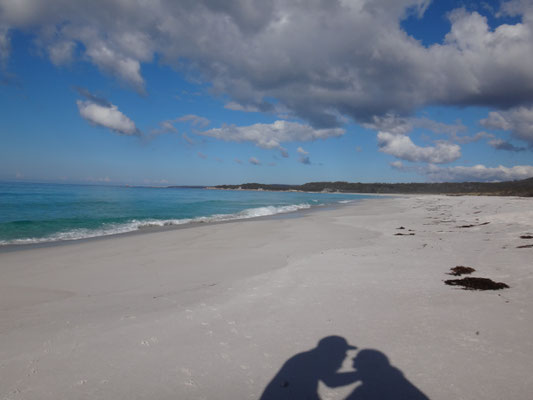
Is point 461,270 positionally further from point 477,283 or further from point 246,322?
point 246,322

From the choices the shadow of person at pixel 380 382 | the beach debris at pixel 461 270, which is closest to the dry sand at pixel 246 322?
the shadow of person at pixel 380 382

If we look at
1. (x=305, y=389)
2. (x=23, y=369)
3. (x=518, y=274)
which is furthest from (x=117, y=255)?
(x=518, y=274)

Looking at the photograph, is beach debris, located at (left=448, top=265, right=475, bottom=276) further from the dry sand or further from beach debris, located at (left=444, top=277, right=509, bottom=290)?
beach debris, located at (left=444, top=277, right=509, bottom=290)

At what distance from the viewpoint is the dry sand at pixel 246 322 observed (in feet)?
9.66

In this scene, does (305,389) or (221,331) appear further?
(221,331)

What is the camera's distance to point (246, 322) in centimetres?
426

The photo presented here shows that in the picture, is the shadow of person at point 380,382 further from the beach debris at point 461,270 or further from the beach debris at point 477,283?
the beach debris at point 461,270

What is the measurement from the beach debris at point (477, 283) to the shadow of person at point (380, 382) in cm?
337

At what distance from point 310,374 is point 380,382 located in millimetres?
736

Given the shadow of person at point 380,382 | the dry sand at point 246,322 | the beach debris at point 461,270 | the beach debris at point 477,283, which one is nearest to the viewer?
the shadow of person at point 380,382

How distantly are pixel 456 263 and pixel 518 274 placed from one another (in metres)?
1.44

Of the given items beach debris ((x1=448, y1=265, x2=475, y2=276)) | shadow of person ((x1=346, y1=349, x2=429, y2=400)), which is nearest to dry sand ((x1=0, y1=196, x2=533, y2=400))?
shadow of person ((x1=346, y1=349, x2=429, y2=400))

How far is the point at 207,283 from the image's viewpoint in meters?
6.29

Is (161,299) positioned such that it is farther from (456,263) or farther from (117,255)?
(456,263)
